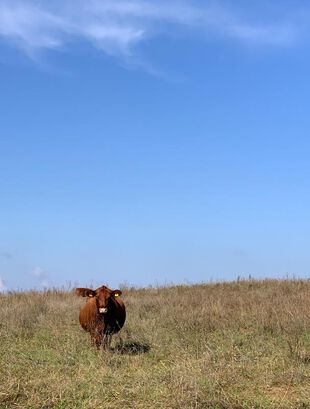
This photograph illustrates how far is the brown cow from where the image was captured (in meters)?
9.85

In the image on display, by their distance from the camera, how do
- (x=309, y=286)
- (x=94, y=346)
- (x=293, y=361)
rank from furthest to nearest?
(x=309, y=286), (x=94, y=346), (x=293, y=361)

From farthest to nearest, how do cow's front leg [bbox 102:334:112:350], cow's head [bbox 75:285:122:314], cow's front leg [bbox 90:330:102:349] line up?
cow's front leg [bbox 90:330:102:349], cow's front leg [bbox 102:334:112:350], cow's head [bbox 75:285:122:314]

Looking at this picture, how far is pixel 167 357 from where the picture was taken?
946 cm

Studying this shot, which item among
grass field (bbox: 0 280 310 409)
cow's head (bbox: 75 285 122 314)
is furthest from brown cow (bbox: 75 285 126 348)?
grass field (bbox: 0 280 310 409)

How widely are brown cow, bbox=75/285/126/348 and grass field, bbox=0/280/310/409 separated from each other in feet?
0.88

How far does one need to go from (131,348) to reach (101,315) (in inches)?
32.4

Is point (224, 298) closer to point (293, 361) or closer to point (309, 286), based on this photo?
point (309, 286)

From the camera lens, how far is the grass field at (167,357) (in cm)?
698

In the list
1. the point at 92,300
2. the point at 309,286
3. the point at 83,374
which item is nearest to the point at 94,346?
the point at 92,300

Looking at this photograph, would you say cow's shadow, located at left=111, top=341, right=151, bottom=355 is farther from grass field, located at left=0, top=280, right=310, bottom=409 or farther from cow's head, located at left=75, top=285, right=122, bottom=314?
cow's head, located at left=75, top=285, right=122, bottom=314

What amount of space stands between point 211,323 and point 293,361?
334cm

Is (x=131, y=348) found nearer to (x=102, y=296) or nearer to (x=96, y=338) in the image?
(x=96, y=338)

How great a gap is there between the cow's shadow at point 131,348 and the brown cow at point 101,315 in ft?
0.96

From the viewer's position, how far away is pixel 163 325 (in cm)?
1200
